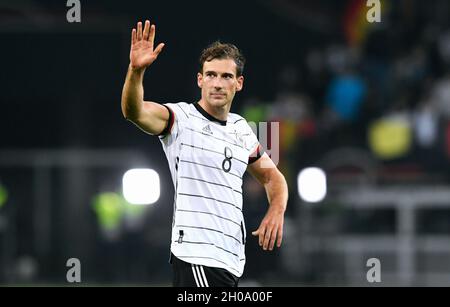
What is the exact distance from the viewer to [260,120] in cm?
1705

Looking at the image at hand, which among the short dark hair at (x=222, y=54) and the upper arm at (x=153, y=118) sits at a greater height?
the short dark hair at (x=222, y=54)

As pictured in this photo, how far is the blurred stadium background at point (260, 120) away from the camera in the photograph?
17719 millimetres

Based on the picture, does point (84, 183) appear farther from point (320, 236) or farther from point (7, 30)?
point (320, 236)

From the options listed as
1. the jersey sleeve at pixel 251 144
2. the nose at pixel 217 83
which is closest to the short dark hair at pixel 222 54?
the nose at pixel 217 83

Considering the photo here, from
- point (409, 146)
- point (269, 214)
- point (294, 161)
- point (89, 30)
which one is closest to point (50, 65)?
point (89, 30)

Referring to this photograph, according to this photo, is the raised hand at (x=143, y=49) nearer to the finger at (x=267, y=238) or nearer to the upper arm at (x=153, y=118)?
the upper arm at (x=153, y=118)

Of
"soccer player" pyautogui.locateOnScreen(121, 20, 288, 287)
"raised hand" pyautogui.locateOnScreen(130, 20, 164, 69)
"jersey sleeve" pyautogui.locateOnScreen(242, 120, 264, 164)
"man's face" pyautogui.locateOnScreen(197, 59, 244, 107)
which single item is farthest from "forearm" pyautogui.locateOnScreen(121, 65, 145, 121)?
"jersey sleeve" pyautogui.locateOnScreen(242, 120, 264, 164)

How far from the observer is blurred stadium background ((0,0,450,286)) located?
17.7 m

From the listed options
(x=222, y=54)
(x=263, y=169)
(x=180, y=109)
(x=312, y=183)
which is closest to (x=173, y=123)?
(x=180, y=109)

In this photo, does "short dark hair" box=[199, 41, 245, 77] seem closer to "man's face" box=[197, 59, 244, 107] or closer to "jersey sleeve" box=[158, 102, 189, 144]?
"man's face" box=[197, 59, 244, 107]

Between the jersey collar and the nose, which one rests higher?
the nose

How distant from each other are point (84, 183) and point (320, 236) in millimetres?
5438

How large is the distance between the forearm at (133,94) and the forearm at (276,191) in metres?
1.20

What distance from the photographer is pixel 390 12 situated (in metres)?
21.7
